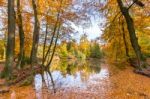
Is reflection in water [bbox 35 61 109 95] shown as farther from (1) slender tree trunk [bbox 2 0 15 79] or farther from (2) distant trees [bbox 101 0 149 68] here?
(2) distant trees [bbox 101 0 149 68]

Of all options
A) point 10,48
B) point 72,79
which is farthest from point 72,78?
point 10,48

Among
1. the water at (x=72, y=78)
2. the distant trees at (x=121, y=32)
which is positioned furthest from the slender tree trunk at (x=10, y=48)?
the distant trees at (x=121, y=32)

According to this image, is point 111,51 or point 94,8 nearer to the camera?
point 94,8

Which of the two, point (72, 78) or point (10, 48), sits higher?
point (10, 48)

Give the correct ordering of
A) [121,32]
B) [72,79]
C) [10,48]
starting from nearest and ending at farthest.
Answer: [10,48], [72,79], [121,32]

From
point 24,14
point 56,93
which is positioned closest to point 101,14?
point 24,14

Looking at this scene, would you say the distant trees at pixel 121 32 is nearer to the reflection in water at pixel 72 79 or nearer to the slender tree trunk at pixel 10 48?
the reflection in water at pixel 72 79

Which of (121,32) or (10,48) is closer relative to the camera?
(10,48)

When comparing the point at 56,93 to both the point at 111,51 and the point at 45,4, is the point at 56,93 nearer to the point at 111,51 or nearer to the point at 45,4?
the point at 45,4

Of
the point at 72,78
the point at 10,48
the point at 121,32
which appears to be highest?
the point at 121,32

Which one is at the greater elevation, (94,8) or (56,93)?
(94,8)

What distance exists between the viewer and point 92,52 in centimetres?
7825

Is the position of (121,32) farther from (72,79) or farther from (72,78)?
(72,79)

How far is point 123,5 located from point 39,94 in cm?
1016
